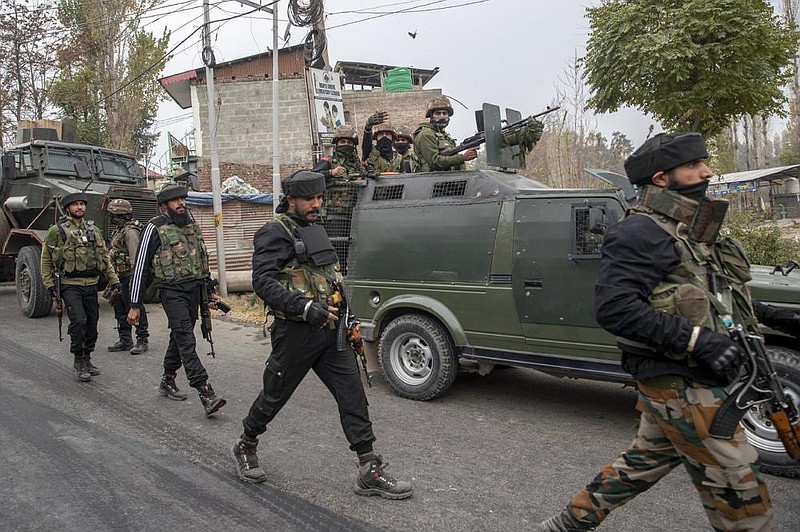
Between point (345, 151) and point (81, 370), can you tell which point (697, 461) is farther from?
point (81, 370)

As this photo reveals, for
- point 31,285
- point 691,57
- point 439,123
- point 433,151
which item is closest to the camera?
point 433,151

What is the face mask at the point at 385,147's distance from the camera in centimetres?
718

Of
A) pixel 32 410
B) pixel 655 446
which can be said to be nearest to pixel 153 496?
pixel 32 410

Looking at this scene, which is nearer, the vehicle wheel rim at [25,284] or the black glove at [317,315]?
the black glove at [317,315]

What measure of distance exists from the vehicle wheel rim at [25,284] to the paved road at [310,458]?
11.9 feet

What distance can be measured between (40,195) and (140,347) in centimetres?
440

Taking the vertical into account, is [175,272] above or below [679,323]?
above

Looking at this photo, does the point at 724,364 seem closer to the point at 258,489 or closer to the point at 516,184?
the point at 258,489

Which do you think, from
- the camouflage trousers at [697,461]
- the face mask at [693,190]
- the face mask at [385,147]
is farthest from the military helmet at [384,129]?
the camouflage trousers at [697,461]

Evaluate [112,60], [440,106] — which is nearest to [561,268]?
[440,106]

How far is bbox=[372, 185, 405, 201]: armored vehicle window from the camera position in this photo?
18.0 feet

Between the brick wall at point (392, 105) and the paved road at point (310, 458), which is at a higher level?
the brick wall at point (392, 105)

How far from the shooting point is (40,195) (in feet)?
32.3

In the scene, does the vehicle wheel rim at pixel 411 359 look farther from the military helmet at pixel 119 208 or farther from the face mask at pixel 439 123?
the military helmet at pixel 119 208
